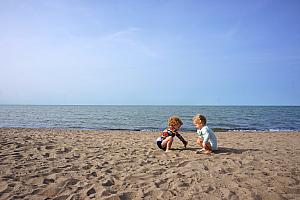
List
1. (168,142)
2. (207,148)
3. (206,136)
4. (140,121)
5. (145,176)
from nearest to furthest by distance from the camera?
(145,176) < (206,136) < (207,148) < (168,142) < (140,121)

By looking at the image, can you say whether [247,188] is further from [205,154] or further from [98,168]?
[98,168]

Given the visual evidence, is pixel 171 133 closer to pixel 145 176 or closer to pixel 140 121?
pixel 145 176

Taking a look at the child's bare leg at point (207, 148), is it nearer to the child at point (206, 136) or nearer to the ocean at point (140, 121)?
the child at point (206, 136)

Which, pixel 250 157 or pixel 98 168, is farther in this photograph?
pixel 250 157

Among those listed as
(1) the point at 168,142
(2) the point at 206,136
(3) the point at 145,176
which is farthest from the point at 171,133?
(3) the point at 145,176

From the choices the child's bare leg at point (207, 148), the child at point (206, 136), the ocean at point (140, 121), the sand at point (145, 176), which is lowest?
the ocean at point (140, 121)

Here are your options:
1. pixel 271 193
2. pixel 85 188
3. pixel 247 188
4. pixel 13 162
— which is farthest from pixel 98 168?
pixel 271 193

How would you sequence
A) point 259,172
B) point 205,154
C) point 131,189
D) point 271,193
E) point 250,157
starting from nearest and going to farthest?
point 271,193 → point 131,189 → point 259,172 → point 250,157 → point 205,154

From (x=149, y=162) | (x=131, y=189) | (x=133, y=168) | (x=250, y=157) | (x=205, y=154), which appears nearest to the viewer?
(x=131, y=189)

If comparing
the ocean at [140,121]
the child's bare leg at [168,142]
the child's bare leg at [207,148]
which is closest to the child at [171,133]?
the child's bare leg at [168,142]

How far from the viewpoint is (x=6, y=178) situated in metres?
4.07

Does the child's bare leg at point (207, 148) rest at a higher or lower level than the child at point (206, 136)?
lower

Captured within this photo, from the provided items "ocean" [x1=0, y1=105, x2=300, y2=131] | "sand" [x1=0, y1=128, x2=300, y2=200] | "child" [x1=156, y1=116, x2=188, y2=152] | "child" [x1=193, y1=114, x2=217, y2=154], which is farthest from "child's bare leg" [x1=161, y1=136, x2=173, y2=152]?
"ocean" [x1=0, y1=105, x2=300, y2=131]

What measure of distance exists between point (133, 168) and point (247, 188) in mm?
2463
